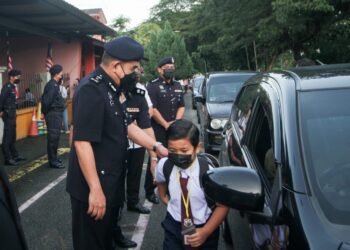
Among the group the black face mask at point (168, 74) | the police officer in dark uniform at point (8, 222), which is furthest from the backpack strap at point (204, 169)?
the black face mask at point (168, 74)

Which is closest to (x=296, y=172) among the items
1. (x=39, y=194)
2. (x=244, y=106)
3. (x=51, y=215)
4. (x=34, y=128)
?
(x=244, y=106)

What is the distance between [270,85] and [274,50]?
18.5 metres

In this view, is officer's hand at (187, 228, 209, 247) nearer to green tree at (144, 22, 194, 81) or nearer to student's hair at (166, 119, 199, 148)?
student's hair at (166, 119, 199, 148)

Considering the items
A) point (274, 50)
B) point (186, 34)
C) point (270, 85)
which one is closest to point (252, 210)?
point (270, 85)

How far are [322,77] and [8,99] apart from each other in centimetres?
708

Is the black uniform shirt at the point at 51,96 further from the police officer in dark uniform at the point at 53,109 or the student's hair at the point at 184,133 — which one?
the student's hair at the point at 184,133

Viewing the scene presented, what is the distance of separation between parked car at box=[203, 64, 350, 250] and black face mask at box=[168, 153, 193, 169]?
16.0 inches

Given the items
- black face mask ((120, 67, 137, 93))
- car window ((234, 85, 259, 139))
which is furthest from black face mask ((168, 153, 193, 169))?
car window ((234, 85, 259, 139))

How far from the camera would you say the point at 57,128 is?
8.55 m

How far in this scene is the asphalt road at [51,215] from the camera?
4.81 m

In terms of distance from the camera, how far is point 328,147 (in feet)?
7.94

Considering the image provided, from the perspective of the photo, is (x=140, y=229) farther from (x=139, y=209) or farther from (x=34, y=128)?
(x=34, y=128)

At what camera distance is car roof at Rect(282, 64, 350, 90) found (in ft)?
8.95

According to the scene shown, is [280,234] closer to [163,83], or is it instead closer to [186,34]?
[163,83]
